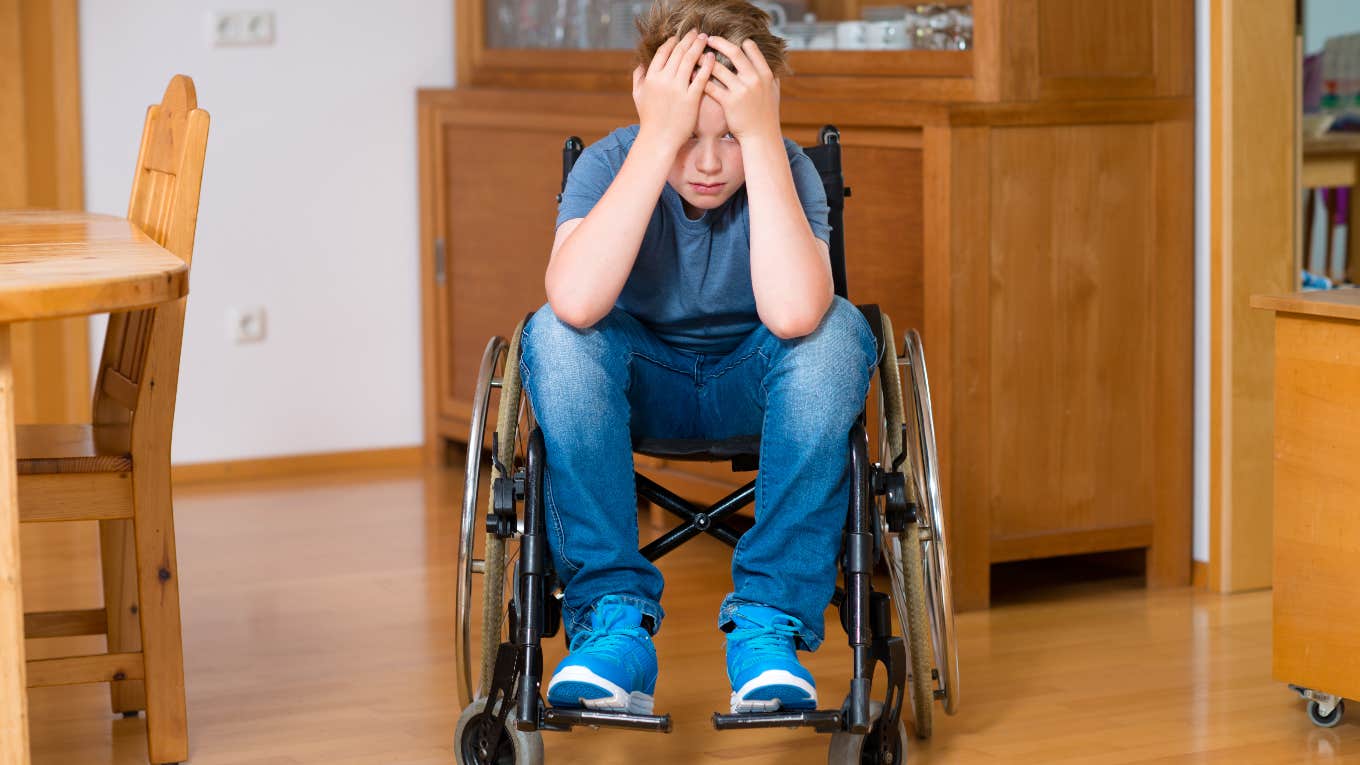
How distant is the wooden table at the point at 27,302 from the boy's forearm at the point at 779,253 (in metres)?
0.62

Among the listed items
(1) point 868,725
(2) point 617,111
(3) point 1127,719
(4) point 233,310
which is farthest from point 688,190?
(4) point 233,310

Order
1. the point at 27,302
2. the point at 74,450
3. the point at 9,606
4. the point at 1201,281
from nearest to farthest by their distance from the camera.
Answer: the point at 27,302
the point at 9,606
the point at 74,450
the point at 1201,281

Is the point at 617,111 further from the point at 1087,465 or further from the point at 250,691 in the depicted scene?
the point at 250,691

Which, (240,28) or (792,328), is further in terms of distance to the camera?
(240,28)

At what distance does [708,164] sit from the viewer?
6.68ft

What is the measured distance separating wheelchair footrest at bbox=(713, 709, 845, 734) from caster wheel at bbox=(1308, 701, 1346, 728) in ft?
2.63

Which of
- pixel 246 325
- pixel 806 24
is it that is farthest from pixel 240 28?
pixel 806 24

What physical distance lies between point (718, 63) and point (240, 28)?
8.10 ft

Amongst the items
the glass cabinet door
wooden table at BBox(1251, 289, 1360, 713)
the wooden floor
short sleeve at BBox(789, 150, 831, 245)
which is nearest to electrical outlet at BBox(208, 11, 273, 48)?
the glass cabinet door

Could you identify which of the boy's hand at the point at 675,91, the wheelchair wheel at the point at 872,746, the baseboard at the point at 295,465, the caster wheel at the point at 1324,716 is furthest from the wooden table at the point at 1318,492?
the baseboard at the point at 295,465

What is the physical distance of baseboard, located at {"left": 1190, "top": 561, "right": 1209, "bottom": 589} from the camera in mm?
3143

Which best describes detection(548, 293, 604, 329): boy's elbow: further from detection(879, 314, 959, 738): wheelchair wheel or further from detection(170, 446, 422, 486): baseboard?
detection(170, 446, 422, 486): baseboard

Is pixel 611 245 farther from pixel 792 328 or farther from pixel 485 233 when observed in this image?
pixel 485 233

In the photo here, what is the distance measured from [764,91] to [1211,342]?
4.49 ft
